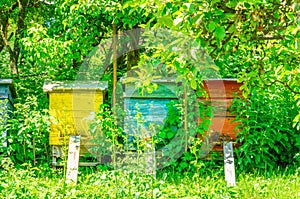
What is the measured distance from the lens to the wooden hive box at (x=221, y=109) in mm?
6707

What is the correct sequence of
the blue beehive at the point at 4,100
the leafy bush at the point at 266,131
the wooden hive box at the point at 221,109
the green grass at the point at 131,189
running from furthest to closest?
the wooden hive box at the point at 221,109, the leafy bush at the point at 266,131, the blue beehive at the point at 4,100, the green grass at the point at 131,189

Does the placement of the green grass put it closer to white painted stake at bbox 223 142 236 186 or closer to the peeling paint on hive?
white painted stake at bbox 223 142 236 186

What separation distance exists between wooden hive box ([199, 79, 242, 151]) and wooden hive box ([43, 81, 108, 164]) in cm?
140

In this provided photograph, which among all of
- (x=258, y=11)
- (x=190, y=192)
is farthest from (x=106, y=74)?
(x=258, y=11)

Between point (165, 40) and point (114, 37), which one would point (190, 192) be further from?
point (114, 37)

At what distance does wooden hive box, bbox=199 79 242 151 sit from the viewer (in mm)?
6707

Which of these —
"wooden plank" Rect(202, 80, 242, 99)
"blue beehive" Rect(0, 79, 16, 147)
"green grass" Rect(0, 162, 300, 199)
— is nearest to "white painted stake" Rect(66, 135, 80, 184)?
"green grass" Rect(0, 162, 300, 199)

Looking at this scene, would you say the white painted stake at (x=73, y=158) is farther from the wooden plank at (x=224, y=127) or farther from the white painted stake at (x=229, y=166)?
the wooden plank at (x=224, y=127)

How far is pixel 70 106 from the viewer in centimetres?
646

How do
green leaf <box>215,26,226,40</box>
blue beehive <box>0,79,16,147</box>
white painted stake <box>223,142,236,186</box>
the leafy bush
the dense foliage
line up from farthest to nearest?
the leafy bush, blue beehive <box>0,79,16,147</box>, white painted stake <box>223,142,236,186</box>, the dense foliage, green leaf <box>215,26,226,40</box>

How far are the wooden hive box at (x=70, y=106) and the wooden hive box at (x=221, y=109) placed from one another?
140cm

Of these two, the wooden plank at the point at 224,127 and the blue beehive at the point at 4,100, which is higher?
the blue beehive at the point at 4,100

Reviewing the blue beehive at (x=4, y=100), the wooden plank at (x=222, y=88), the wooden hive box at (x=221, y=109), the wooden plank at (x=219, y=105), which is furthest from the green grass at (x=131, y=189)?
the wooden plank at (x=222, y=88)

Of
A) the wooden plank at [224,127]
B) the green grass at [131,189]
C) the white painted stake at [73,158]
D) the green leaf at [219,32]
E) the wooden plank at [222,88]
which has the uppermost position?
the green leaf at [219,32]
